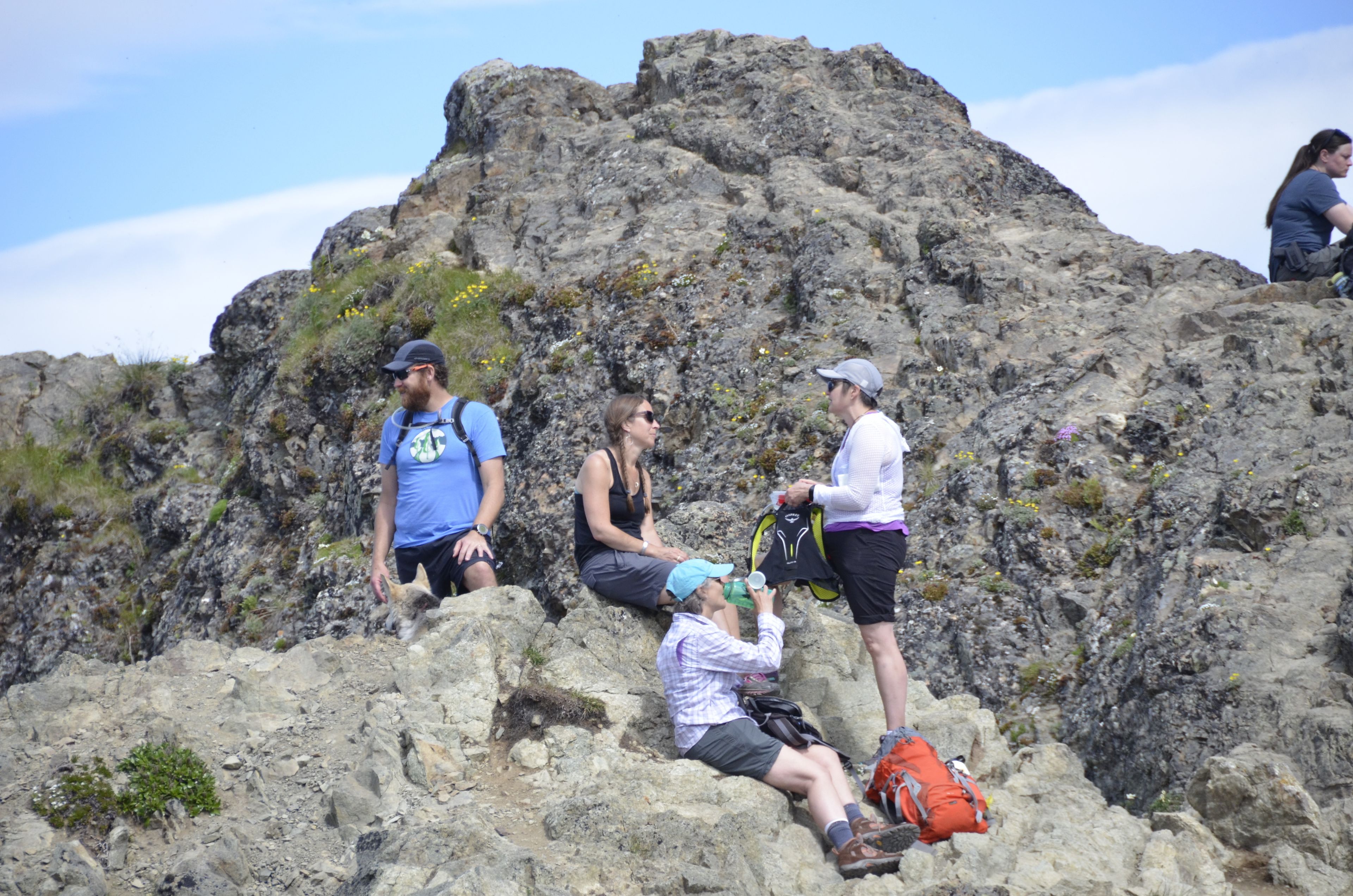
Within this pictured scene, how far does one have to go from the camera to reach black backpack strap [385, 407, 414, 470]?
8047mm

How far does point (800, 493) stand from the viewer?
283 inches

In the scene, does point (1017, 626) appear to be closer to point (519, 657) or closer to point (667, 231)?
point (519, 657)

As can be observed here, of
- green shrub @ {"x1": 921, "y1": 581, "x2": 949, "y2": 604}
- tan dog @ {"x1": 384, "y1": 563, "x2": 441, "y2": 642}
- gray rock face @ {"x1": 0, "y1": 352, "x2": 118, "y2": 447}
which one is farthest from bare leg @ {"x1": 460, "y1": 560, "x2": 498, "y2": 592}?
gray rock face @ {"x1": 0, "y1": 352, "x2": 118, "y2": 447}

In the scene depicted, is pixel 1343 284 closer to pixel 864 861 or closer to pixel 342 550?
pixel 864 861

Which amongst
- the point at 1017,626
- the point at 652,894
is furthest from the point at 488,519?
the point at 1017,626

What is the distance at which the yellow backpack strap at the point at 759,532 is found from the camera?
7.59m

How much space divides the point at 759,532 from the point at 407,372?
9.55 ft

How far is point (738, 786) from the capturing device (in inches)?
247

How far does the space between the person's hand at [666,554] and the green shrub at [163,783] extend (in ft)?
10.7

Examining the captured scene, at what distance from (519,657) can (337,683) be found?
1364mm

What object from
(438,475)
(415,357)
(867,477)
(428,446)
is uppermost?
(415,357)

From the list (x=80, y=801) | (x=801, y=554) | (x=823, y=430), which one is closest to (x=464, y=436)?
(x=801, y=554)

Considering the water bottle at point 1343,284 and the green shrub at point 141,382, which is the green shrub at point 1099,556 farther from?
the green shrub at point 141,382

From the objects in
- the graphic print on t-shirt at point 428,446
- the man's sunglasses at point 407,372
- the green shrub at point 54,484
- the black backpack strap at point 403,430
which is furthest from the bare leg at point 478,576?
the green shrub at point 54,484
